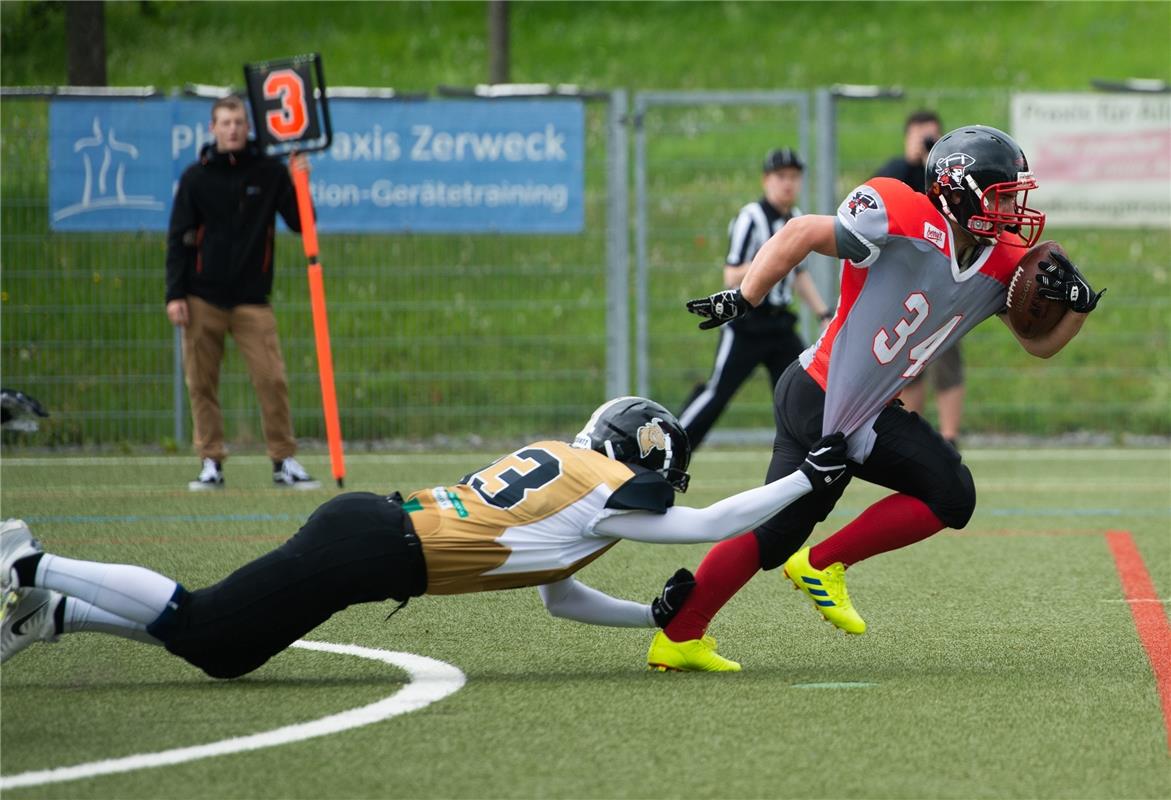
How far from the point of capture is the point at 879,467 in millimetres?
5227

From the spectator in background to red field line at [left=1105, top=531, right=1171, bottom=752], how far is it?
2.73m

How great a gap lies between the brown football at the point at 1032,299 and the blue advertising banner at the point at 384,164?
7.71 m

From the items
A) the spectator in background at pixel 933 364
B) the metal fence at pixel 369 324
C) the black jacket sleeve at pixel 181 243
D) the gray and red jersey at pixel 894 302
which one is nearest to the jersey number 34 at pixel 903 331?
the gray and red jersey at pixel 894 302

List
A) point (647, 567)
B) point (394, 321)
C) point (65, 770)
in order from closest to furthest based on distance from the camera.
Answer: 1. point (65, 770)
2. point (647, 567)
3. point (394, 321)

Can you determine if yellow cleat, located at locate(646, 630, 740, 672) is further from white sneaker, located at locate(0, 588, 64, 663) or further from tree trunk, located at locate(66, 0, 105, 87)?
tree trunk, located at locate(66, 0, 105, 87)

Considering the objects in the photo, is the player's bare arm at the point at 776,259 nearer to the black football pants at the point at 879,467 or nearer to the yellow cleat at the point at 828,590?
the black football pants at the point at 879,467

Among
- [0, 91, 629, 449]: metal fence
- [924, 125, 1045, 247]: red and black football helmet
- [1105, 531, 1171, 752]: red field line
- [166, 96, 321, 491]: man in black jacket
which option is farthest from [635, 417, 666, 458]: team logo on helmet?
[0, 91, 629, 449]: metal fence

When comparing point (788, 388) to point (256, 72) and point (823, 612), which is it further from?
point (256, 72)

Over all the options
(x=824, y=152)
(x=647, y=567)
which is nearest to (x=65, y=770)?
(x=647, y=567)

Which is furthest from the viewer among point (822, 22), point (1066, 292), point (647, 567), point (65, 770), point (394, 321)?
point (822, 22)

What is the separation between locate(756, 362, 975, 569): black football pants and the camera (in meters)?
5.17

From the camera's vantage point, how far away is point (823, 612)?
17.1ft

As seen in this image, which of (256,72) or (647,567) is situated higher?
(256,72)

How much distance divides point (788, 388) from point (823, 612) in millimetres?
674
